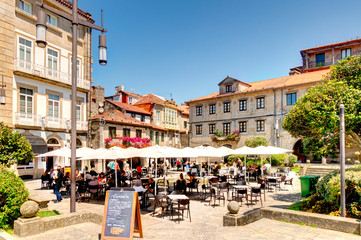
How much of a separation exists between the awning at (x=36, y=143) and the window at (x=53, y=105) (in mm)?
3000

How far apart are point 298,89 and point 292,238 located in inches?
1100

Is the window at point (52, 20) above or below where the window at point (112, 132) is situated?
above

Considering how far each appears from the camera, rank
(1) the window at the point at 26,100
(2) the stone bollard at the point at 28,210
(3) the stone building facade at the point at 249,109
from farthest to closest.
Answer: (3) the stone building facade at the point at 249,109 < (1) the window at the point at 26,100 < (2) the stone bollard at the point at 28,210

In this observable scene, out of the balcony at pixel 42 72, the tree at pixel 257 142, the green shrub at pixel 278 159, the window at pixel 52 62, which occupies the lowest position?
the green shrub at pixel 278 159

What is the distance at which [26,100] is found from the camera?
2142 centimetres

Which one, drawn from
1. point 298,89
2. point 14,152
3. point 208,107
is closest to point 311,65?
point 298,89

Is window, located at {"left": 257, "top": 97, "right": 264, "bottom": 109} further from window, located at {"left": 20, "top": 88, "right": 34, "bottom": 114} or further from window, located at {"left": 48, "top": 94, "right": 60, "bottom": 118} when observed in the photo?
window, located at {"left": 20, "top": 88, "right": 34, "bottom": 114}

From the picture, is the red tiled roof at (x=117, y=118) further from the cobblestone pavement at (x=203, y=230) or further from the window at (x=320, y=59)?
the window at (x=320, y=59)

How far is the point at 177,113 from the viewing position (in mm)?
46344

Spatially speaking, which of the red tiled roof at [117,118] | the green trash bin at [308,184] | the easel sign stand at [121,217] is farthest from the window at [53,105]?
the green trash bin at [308,184]

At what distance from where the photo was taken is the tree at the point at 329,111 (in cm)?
898

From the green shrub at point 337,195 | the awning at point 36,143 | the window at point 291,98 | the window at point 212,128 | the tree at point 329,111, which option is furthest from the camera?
the window at point 212,128

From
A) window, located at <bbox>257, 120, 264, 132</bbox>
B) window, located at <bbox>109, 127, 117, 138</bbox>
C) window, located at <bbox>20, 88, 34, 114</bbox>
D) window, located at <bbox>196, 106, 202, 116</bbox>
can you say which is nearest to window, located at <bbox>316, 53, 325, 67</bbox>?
window, located at <bbox>257, 120, 264, 132</bbox>

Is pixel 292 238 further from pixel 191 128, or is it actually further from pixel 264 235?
pixel 191 128
